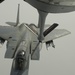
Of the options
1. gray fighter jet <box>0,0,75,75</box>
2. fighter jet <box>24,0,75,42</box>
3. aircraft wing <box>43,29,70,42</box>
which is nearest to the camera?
fighter jet <box>24,0,75,42</box>

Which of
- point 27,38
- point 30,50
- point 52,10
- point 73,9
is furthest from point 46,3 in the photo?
point 27,38

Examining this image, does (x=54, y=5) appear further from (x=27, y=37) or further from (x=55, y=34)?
(x=55, y=34)

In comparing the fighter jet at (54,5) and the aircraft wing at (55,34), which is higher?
the aircraft wing at (55,34)

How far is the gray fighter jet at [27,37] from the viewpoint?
15.8ft

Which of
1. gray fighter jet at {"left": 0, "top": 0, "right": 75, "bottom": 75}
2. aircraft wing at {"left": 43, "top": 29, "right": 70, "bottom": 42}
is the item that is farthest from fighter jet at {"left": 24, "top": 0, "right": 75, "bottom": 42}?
aircraft wing at {"left": 43, "top": 29, "right": 70, "bottom": 42}

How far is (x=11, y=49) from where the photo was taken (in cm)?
916

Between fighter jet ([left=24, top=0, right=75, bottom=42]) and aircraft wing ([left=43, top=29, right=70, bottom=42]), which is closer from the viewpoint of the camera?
fighter jet ([left=24, top=0, right=75, bottom=42])

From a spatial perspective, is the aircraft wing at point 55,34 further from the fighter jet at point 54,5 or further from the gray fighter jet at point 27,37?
the fighter jet at point 54,5

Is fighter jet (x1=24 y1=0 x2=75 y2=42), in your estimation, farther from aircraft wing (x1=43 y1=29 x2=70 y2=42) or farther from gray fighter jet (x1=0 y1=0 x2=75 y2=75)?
aircraft wing (x1=43 y1=29 x2=70 y2=42)

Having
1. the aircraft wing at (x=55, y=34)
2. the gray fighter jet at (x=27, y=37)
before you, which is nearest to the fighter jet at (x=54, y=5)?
the gray fighter jet at (x=27, y=37)

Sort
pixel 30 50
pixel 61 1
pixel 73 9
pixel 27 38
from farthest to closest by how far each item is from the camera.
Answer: pixel 27 38
pixel 30 50
pixel 73 9
pixel 61 1

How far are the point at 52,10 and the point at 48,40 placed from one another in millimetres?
5858

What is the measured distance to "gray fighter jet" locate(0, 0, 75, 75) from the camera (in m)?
4.82

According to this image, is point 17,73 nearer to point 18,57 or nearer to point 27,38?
point 18,57
